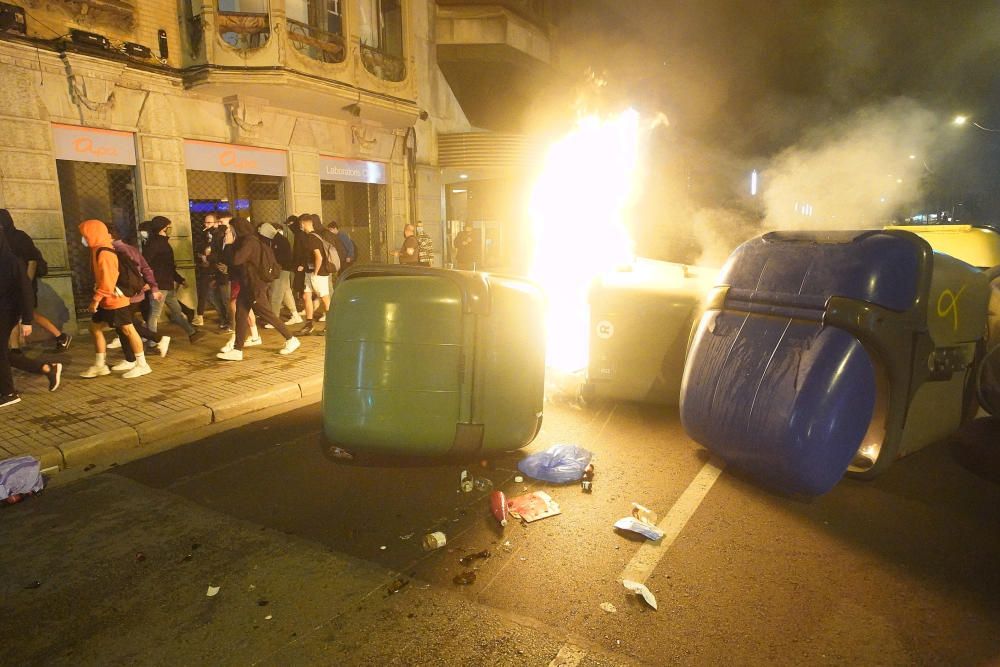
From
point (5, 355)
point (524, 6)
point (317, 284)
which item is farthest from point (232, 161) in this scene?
point (524, 6)

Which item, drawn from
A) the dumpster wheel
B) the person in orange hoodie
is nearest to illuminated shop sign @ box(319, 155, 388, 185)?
the person in orange hoodie

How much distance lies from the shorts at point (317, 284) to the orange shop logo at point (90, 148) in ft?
13.1

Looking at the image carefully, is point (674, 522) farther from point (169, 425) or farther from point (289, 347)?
point (289, 347)

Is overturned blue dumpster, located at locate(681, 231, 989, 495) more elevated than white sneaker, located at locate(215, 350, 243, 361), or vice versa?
overturned blue dumpster, located at locate(681, 231, 989, 495)

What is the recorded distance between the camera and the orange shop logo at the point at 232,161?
1180 cm

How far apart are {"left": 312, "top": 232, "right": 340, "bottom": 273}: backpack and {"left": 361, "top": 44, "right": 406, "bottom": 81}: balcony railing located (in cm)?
652

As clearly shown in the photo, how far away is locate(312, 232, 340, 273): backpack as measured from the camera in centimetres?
970

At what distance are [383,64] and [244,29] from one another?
4252 millimetres

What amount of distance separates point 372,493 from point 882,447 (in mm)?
3411

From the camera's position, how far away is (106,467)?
15.6ft

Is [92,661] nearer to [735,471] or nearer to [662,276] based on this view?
[735,471]

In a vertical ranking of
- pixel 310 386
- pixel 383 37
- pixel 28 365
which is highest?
pixel 383 37

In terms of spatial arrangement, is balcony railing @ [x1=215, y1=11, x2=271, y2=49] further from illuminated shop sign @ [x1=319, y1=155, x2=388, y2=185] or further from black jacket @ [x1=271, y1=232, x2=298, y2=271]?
black jacket @ [x1=271, y1=232, x2=298, y2=271]

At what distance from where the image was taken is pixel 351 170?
14.9m
